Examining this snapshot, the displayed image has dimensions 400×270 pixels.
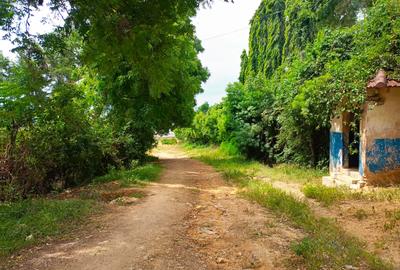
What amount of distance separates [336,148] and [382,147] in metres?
2.11

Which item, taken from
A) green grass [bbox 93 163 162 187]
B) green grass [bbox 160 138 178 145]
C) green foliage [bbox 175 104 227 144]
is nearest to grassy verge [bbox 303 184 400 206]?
green grass [bbox 93 163 162 187]

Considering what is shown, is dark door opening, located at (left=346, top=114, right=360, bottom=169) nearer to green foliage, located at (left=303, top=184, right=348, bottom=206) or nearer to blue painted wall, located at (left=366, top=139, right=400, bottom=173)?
blue painted wall, located at (left=366, top=139, right=400, bottom=173)

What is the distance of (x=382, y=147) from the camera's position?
1048 centimetres

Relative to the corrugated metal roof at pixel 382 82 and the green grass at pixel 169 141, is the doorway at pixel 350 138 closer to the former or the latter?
the corrugated metal roof at pixel 382 82

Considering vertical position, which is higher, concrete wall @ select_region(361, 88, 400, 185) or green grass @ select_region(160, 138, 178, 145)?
concrete wall @ select_region(361, 88, 400, 185)

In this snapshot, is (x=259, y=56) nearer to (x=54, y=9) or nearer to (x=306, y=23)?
(x=306, y=23)

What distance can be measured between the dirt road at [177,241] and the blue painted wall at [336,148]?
432 centimetres

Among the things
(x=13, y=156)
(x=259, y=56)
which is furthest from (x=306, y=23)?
(x=13, y=156)

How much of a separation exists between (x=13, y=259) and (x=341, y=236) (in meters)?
5.06

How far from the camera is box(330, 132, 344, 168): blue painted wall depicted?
12.3 m

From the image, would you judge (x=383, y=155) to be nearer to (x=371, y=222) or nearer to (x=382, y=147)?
(x=382, y=147)

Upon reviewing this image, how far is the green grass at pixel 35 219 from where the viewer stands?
6.48 metres

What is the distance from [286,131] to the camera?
15648 millimetres

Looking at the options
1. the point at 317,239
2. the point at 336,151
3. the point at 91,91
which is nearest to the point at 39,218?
the point at 317,239
